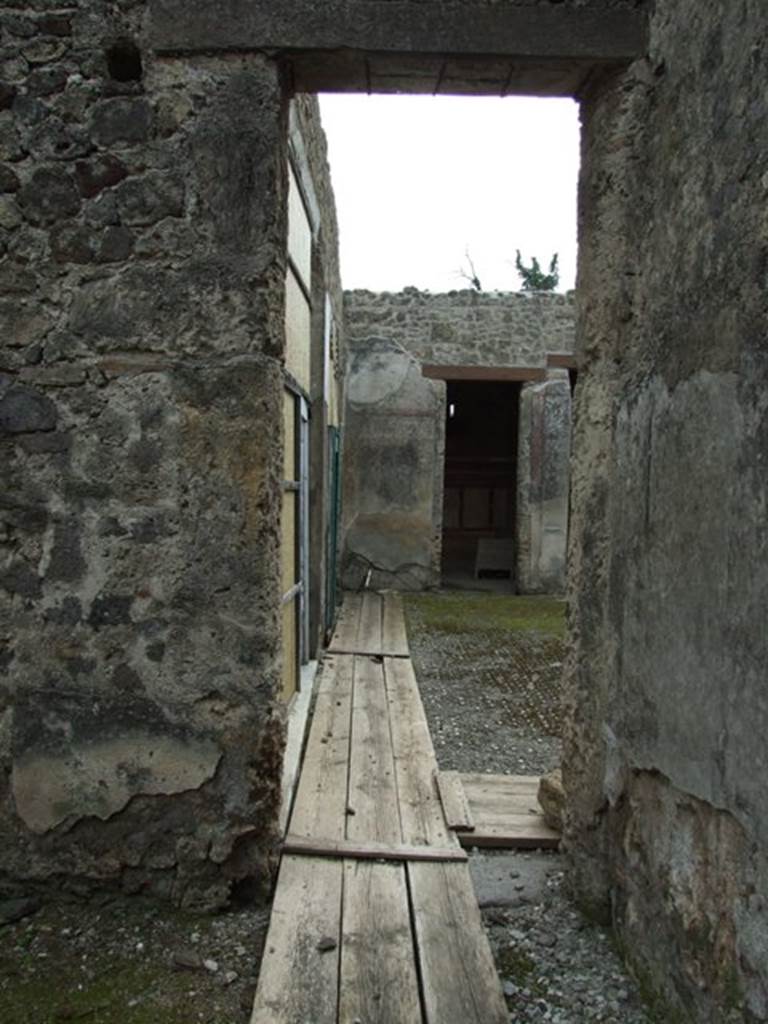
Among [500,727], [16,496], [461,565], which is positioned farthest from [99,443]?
[461,565]

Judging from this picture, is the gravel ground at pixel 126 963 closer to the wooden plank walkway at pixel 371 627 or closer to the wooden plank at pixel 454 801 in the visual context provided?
the wooden plank at pixel 454 801

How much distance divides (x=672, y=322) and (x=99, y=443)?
65.7 inches

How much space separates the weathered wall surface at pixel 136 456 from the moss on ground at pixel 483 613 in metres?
4.94

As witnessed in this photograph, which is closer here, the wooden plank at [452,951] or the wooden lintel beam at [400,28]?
the wooden plank at [452,951]

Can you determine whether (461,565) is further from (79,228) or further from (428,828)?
(79,228)

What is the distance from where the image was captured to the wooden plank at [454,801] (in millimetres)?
2893

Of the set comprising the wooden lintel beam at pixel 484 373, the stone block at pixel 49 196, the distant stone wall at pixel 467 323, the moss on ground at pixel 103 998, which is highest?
the distant stone wall at pixel 467 323

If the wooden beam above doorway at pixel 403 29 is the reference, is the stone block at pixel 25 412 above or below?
below

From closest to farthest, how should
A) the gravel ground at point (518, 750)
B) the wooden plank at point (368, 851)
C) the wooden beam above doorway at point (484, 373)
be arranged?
the gravel ground at point (518, 750) < the wooden plank at point (368, 851) < the wooden beam above doorway at point (484, 373)

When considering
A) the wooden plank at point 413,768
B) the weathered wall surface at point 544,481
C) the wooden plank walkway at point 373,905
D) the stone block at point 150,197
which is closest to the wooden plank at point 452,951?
the wooden plank walkway at point 373,905

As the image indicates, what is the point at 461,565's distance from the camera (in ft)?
44.5

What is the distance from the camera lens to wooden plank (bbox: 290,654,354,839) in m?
2.86

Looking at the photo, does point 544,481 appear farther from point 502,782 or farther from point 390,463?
point 502,782

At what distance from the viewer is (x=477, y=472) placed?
14.1 m
